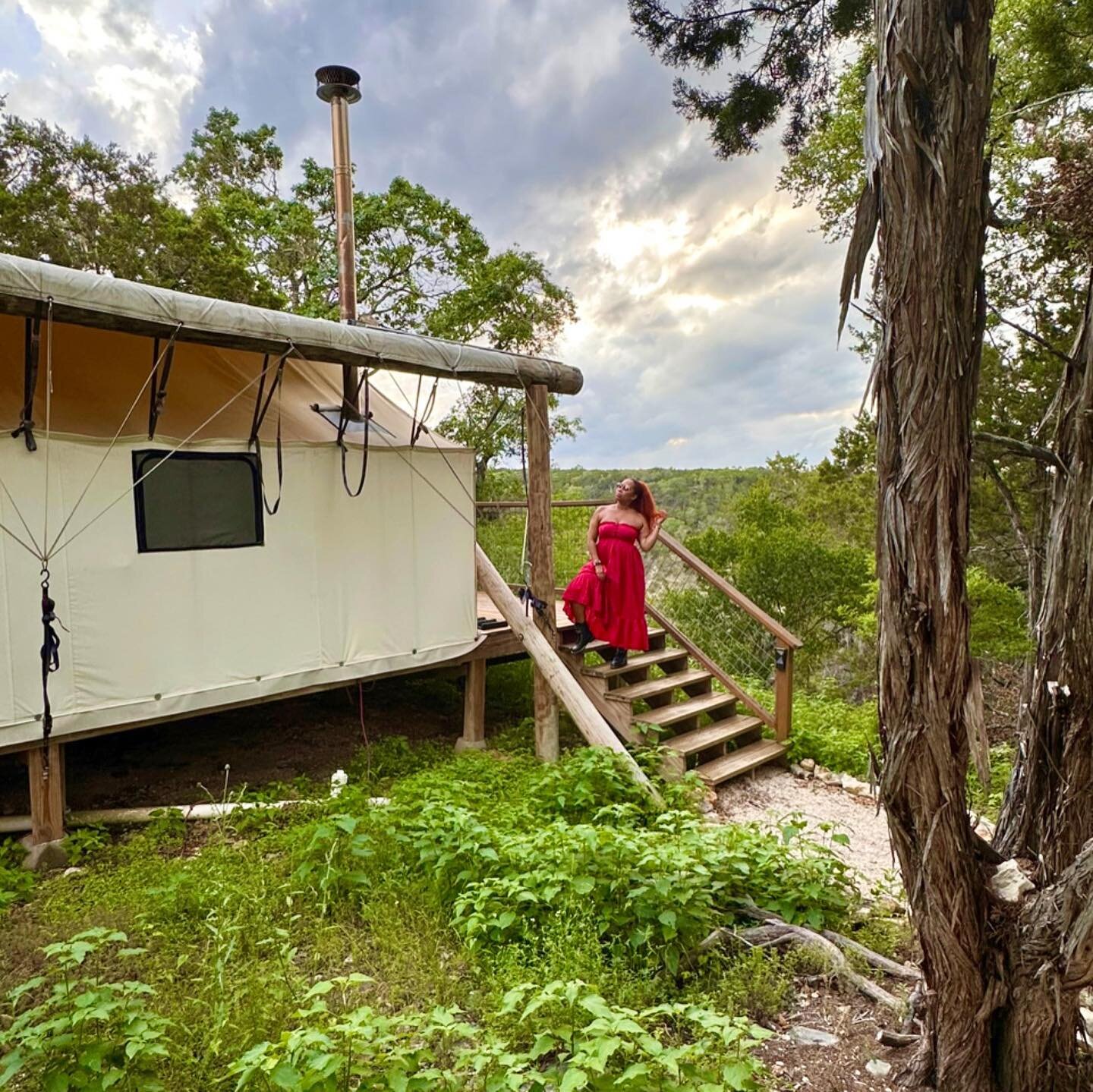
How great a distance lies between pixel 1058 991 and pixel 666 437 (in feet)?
43.8

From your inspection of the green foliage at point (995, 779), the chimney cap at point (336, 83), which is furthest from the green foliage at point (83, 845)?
the chimney cap at point (336, 83)

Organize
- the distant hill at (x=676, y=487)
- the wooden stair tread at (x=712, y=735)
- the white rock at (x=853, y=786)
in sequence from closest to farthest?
the wooden stair tread at (x=712, y=735), the white rock at (x=853, y=786), the distant hill at (x=676, y=487)

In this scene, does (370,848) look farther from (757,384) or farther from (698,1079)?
(757,384)

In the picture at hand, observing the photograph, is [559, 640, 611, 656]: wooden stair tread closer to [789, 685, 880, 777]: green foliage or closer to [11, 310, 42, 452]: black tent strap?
[789, 685, 880, 777]: green foliage

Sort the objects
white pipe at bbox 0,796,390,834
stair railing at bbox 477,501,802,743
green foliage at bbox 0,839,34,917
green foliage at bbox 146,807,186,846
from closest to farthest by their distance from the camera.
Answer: green foliage at bbox 0,839,34,917 < green foliage at bbox 146,807,186,846 < white pipe at bbox 0,796,390,834 < stair railing at bbox 477,501,802,743

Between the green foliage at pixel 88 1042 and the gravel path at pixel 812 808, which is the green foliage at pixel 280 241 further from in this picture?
the green foliage at pixel 88 1042

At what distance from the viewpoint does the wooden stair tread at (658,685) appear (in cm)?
554

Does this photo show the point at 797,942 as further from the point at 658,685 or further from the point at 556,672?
the point at 658,685

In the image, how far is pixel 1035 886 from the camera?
1.89m

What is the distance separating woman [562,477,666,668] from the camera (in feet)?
18.2

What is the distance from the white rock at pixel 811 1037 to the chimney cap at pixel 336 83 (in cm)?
679

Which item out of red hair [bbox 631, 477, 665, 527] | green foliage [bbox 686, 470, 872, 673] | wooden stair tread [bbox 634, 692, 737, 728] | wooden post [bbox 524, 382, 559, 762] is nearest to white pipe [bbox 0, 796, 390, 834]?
wooden post [bbox 524, 382, 559, 762]

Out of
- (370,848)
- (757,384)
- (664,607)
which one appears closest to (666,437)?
(757,384)

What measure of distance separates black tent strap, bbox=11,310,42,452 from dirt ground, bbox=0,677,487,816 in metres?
2.21
